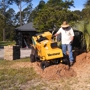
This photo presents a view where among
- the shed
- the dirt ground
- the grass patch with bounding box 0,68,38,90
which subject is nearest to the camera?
the grass patch with bounding box 0,68,38,90

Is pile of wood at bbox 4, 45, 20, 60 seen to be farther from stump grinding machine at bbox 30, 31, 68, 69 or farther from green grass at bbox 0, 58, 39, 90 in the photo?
stump grinding machine at bbox 30, 31, 68, 69

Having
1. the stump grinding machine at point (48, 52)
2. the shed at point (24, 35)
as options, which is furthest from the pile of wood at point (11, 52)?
the shed at point (24, 35)

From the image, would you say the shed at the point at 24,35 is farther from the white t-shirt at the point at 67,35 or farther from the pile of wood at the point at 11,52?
the white t-shirt at the point at 67,35

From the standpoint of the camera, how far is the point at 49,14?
2198cm

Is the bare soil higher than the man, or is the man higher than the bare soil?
the man

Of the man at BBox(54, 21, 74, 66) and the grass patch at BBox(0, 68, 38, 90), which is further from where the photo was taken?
the man at BBox(54, 21, 74, 66)

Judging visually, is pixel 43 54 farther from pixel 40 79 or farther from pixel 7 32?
pixel 7 32

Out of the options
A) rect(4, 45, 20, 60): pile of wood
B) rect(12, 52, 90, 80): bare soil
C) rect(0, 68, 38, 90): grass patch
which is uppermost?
rect(4, 45, 20, 60): pile of wood

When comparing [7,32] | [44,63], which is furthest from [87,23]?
[7,32]

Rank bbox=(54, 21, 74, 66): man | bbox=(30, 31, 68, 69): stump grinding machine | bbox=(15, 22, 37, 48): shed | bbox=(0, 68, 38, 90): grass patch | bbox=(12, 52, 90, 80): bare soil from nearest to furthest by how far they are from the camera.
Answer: bbox=(0, 68, 38, 90): grass patch, bbox=(12, 52, 90, 80): bare soil, bbox=(30, 31, 68, 69): stump grinding machine, bbox=(54, 21, 74, 66): man, bbox=(15, 22, 37, 48): shed

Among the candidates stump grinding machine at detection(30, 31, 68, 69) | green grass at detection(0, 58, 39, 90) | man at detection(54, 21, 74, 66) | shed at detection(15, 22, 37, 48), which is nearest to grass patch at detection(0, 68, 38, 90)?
green grass at detection(0, 58, 39, 90)

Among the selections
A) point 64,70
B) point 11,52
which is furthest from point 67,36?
point 11,52

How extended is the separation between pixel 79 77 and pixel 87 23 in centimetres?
354

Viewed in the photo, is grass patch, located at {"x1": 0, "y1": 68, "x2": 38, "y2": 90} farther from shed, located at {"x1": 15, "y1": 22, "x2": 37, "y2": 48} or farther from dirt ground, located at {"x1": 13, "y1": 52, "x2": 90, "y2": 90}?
shed, located at {"x1": 15, "y1": 22, "x2": 37, "y2": 48}
